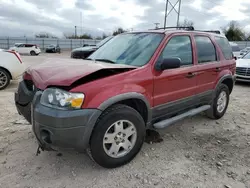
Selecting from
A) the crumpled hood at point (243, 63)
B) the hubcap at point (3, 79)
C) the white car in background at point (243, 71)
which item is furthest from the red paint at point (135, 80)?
the crumpled hood at point (243, 63)

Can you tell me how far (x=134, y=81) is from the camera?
2.96 metres

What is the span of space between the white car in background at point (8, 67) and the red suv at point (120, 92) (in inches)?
177

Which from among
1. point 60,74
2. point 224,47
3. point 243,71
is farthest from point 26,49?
point 60,74

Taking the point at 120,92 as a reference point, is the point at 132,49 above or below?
above

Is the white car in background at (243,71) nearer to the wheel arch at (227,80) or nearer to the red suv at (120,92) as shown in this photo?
the wheel arch at (227,80)

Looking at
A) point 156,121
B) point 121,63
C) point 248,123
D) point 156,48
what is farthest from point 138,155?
point 248,123

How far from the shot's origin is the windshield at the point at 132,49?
3324 mm

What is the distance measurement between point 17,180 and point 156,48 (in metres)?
2.49

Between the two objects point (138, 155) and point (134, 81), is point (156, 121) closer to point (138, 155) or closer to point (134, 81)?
point (138, 155)

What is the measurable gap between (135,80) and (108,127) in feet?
2.29

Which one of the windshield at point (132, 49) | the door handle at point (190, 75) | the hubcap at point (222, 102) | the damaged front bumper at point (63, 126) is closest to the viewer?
the damaged front bumper at point (63, 126)

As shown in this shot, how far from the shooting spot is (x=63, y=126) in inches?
96.7

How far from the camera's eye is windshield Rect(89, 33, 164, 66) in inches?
131

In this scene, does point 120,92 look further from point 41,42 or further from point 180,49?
point 41,42
